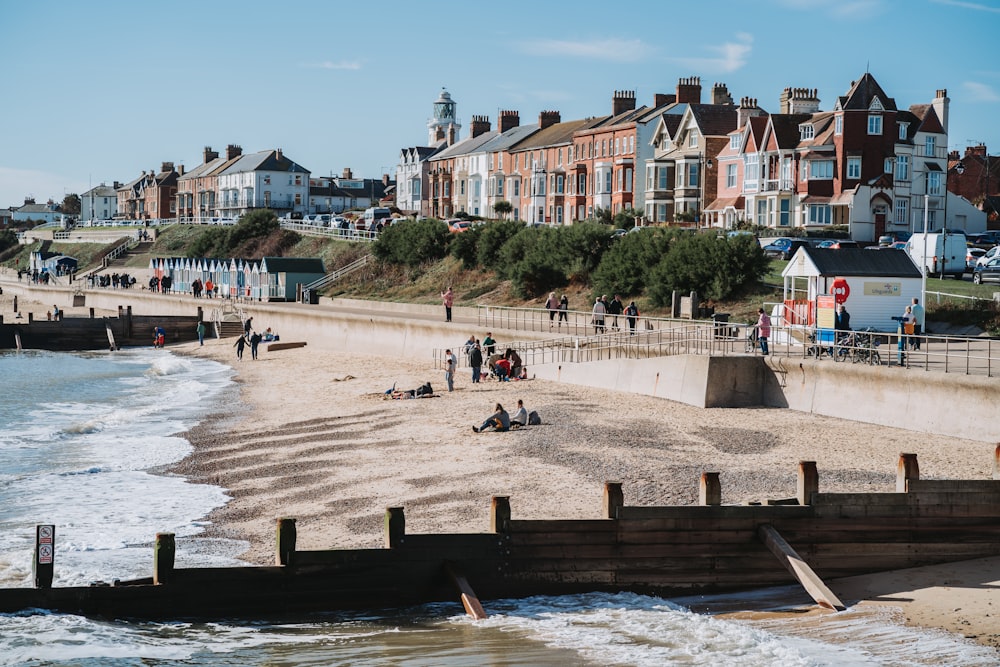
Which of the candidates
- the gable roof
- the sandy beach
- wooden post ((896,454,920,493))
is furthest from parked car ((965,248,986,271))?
wooden post ((896,454,920,493))

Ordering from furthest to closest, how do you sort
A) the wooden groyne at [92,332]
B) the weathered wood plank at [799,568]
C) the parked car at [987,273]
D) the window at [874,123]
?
the wooden groyne at [92,332] → the window at [874,123] → the parked car at [987,273] → the weathered wood plank at [799,568]

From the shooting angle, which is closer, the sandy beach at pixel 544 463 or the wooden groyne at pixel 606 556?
the wooden groyne at pixel 606 556

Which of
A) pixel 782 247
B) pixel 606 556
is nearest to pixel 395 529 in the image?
pixel 606 556

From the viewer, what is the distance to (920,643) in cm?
1337

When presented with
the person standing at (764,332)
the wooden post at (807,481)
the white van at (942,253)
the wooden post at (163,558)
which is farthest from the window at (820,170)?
the wooden post at (163,558)

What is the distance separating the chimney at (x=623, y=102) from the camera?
82.4 m

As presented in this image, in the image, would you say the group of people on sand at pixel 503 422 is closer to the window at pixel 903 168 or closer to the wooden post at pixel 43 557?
the wooden post at pixel 43 557

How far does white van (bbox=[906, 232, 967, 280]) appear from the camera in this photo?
42281mm

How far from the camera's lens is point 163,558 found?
14031 mm

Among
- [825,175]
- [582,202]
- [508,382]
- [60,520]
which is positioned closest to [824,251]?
[508,382]

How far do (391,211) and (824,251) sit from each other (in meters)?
74.3

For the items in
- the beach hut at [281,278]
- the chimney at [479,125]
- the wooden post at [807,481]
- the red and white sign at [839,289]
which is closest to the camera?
the wooden post at [807,481]

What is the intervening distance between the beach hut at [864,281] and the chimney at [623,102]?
54.0 metres

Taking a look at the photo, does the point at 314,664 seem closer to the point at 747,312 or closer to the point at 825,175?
the point at 747,312
